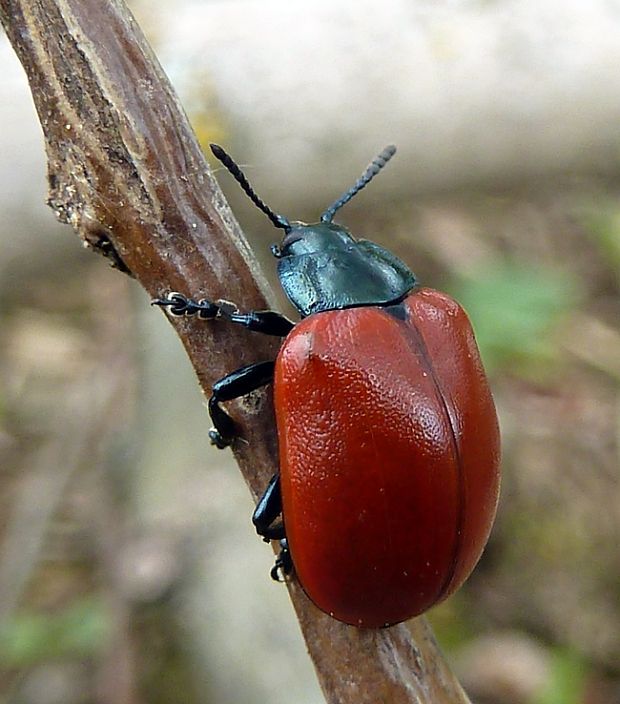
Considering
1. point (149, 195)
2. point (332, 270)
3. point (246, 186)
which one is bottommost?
point (332, 270)

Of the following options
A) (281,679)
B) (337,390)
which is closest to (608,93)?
(337,390)

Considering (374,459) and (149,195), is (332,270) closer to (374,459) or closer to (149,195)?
(374,459)

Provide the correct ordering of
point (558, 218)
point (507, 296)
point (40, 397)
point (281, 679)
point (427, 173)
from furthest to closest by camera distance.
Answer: point (558, 218), point (40, 397), point (507, 296), point (281, 679), point (427, 173)

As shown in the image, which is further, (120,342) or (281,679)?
(120,342)

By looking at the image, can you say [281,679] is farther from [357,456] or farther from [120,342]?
[120,342]

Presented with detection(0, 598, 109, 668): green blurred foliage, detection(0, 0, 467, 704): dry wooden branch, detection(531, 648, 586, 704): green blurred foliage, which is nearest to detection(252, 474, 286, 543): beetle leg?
detection(0, 0, 467, 704): dry wooden branch

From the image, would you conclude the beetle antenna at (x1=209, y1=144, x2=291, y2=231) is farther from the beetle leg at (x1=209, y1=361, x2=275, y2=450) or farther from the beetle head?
the beetle leg at (x1=209, y1=361, x2=275, y2=450)

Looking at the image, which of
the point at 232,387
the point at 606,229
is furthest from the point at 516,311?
the point at 232,387
